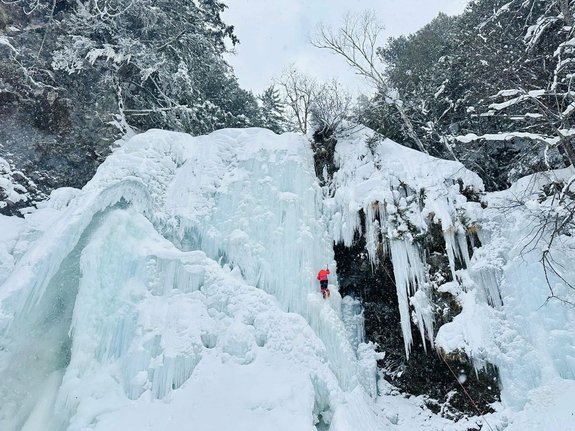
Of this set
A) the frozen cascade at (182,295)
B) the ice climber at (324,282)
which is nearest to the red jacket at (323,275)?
the ice climber at (324,282)

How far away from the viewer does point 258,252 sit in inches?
303

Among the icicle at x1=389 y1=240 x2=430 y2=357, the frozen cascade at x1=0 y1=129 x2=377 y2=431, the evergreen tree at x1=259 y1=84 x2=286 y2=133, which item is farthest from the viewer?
the evergreen tree at x1=259 y1=84 x2=286 y2=133

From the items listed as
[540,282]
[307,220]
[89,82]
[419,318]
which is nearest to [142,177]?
[307,220]

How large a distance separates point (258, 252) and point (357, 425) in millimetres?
3476

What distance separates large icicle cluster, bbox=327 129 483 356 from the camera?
7512 millimetres

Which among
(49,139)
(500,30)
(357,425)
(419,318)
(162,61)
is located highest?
(500,30)

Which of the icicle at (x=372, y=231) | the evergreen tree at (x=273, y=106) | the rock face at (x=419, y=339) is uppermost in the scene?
the evergreen tree at (x=273, y=106)

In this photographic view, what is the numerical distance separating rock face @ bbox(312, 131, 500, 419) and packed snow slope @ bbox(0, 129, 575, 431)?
17cm

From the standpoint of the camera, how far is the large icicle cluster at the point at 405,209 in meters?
7.51

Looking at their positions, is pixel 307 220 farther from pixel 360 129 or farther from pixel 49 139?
pixel 49 139

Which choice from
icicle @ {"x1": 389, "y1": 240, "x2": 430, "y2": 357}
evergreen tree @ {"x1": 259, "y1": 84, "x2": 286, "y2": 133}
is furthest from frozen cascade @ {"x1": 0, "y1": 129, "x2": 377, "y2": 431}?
evergreen tree @ {"x1": 259, "y1": 84, "x2": 286, "y2": 133}

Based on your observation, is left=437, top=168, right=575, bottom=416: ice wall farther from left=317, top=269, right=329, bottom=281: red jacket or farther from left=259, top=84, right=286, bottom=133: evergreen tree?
left=259, top=84, right=286, bottom=133: evergreen tree

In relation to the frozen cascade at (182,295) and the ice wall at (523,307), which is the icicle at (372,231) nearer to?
the frozen cascade at (182,295)

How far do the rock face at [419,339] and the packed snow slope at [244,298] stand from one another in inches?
6.7
